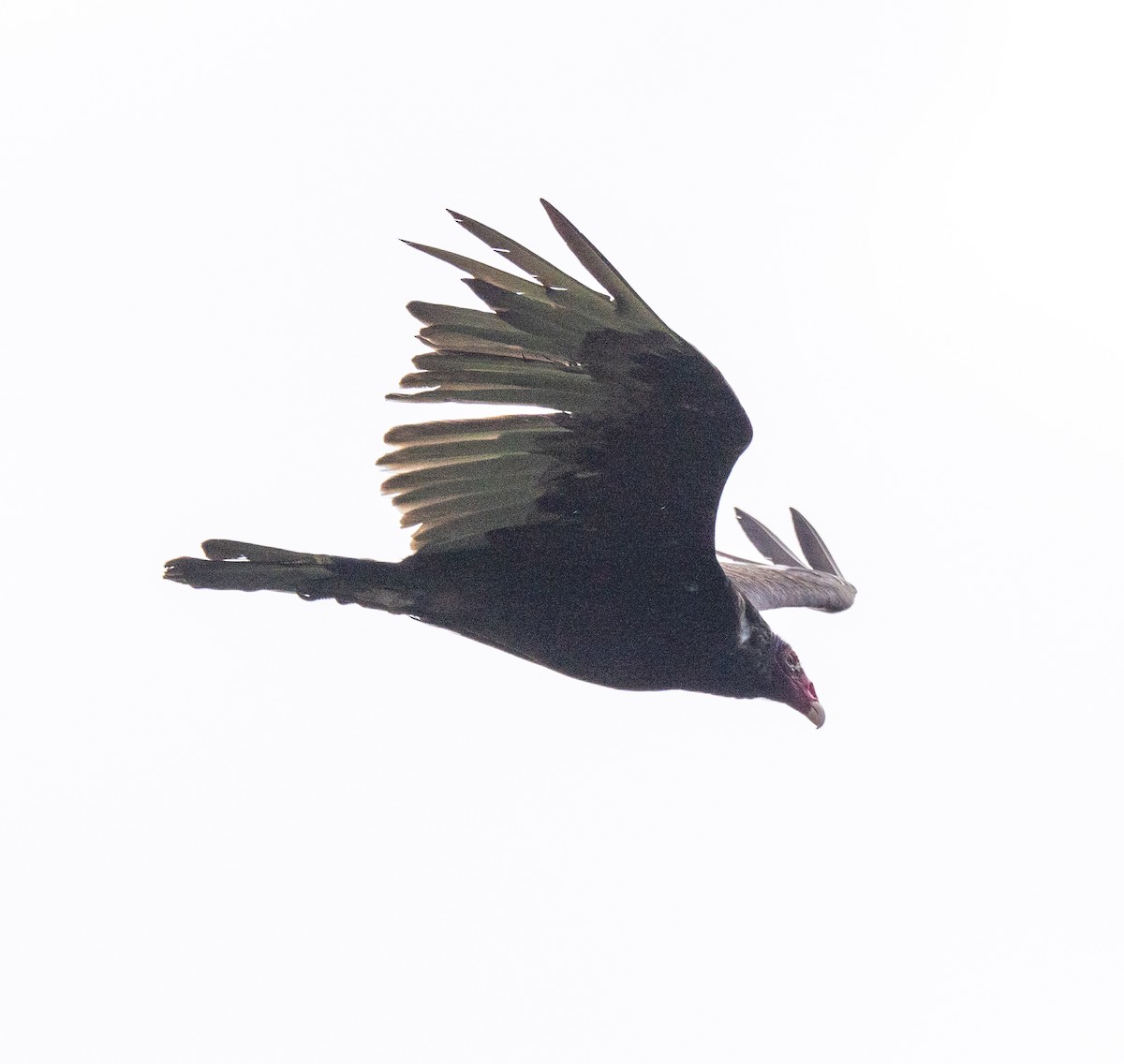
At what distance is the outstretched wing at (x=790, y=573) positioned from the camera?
365 inches

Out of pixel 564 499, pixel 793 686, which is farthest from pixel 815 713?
pixel 564 499

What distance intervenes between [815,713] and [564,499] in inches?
79.3

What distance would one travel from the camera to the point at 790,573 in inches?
394

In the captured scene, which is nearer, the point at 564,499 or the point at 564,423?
the point at 564,423

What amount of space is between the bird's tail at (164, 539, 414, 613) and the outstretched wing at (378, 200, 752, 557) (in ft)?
0.70

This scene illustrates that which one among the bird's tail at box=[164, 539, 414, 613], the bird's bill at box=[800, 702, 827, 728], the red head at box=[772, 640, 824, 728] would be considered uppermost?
the bird's tail at box=[164, 539, 414, 613]

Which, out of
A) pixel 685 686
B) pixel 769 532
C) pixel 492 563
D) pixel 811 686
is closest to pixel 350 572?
pixel 492 563

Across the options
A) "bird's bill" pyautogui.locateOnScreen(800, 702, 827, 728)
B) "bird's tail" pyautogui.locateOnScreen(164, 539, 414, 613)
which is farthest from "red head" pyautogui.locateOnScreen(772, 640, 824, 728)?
"bird's tail" pyautogui.locateOnScreen(164, 539, 414, 613)

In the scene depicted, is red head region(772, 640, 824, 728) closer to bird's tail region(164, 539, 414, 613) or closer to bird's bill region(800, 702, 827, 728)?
bird's bill region(800, 702, 827, 728)

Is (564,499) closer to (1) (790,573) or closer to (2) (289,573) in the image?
(2) (289,573)

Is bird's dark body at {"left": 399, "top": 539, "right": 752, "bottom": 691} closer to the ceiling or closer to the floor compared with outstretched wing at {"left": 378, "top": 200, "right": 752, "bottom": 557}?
closer to the floor

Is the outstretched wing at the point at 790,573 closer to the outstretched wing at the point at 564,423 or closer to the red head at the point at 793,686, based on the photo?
the red head at the point at 793,686

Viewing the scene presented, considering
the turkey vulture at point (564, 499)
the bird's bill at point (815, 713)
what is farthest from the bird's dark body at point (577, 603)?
the bird's bill at point (815, 713)

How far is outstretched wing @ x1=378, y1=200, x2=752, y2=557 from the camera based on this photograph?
6.48m
